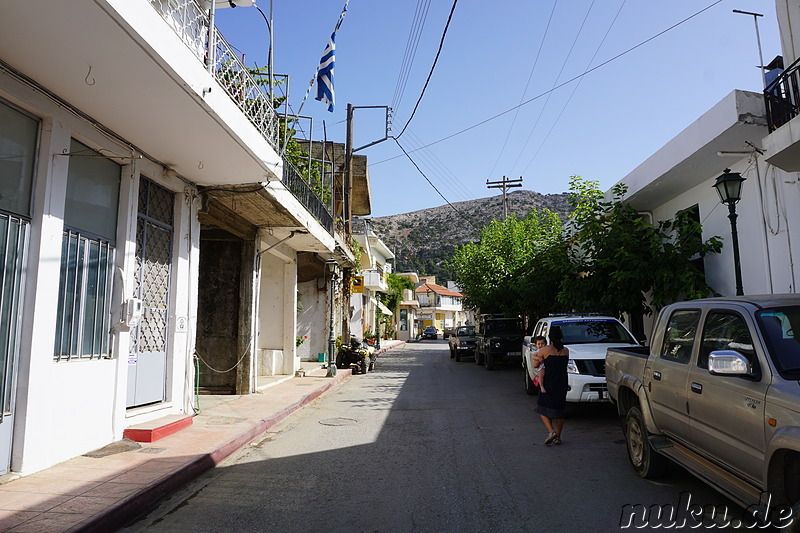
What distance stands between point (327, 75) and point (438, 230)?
123 m

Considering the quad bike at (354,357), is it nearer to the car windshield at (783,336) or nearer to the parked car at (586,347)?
the parked car at (586,347)

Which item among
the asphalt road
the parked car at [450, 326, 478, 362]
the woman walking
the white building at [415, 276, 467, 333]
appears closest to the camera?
the asphalt road

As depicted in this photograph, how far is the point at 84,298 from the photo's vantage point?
7168mm

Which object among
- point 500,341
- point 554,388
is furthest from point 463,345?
point 554,388

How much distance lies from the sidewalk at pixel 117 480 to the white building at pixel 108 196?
0.45 metres

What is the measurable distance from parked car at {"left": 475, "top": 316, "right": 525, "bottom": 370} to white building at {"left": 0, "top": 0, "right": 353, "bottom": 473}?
12513mm

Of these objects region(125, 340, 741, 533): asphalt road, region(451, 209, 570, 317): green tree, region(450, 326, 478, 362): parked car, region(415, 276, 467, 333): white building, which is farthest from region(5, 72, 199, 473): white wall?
region(415, 276, 467, 333): white building

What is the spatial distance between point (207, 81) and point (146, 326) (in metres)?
4.21

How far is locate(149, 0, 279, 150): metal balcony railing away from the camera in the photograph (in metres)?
7.13

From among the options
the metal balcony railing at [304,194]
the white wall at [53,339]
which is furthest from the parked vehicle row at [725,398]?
the metal balcony railing at [304,194]

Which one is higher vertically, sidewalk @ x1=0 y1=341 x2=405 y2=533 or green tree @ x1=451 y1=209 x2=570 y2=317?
green tree @ x1=451 y1=209 x2=570 y2=317

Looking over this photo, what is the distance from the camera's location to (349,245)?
919 inches

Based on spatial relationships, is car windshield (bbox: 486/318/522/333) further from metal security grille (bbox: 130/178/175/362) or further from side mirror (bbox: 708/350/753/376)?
side mirror (bbox: 708/350/753/376)

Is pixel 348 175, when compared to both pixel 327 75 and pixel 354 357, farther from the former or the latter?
pixel 327 75
